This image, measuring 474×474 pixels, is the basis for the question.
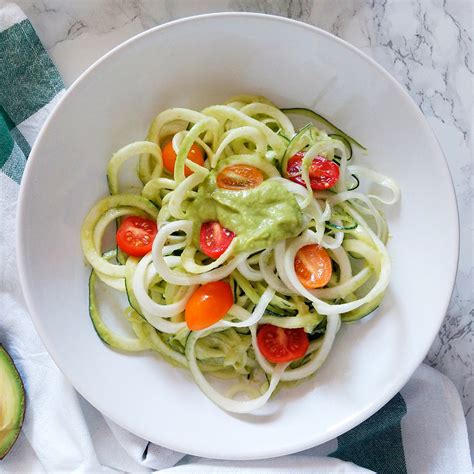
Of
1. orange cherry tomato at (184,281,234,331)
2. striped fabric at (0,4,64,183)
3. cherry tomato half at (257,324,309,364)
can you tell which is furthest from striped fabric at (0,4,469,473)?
orange cherry tomato at (184,281,234,331)

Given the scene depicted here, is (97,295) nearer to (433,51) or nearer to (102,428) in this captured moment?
(102,428)

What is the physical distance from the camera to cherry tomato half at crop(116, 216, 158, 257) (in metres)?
2.32

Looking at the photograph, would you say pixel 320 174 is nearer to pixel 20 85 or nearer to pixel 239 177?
pixel 239 177

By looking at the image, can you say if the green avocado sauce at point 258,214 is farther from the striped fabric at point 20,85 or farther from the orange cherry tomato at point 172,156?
the striped fabric at point 20,85

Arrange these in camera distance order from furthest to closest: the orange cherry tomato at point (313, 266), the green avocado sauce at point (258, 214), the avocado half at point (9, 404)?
the avocado half at point (9, 404) < the orange cherry tomato at point (313, 266) < the green avocado sauce at point (258, 214)

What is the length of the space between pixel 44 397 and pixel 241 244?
3.44ft

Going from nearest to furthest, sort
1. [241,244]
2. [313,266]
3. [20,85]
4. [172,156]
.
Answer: [241,244]
[313,266]
[172,156]
[20,85]

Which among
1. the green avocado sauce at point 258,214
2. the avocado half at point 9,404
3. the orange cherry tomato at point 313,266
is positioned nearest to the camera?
the green avocado sauce at point 258,214

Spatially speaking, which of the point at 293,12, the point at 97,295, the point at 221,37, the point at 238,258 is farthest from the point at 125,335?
the point at 293,12

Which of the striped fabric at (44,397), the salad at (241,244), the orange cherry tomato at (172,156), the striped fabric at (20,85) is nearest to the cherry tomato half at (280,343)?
the salad at (241,244)

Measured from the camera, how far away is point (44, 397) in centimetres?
254

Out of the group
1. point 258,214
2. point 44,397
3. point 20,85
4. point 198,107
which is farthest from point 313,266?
point 20,85

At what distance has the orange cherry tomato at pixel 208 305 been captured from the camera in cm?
221

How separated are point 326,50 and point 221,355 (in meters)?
1.13
